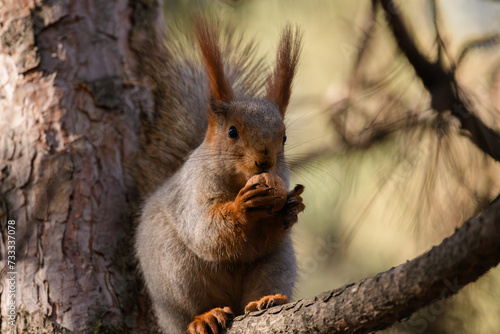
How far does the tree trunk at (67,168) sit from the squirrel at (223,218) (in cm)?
14

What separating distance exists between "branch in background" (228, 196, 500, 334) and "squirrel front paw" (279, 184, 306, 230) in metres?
0.37

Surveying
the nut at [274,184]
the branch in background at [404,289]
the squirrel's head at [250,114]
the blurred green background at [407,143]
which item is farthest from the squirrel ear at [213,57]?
the branch in background at [404,289]

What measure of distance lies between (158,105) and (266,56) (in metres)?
0.53

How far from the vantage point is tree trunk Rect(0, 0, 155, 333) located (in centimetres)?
175

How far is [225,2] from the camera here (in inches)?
81.0

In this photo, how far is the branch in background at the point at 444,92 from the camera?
0.87 metres

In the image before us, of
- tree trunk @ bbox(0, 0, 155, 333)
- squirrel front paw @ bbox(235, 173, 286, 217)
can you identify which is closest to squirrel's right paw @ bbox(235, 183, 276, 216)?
squirrel front paw @ bbox(235, 173, 286, 217)

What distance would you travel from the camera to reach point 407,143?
3.47 ft

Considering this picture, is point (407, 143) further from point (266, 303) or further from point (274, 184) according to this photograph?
point (266, 303)

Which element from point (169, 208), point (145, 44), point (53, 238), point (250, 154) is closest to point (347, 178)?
point (250, 154)

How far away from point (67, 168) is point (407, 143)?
1.29 metres

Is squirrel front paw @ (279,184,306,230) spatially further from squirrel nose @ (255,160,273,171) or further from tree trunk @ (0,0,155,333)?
tree trunk @ (0,0,155,333)

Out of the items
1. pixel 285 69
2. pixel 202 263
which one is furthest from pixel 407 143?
pixel 202 263

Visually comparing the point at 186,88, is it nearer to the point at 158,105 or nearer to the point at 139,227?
the point at 158,105
